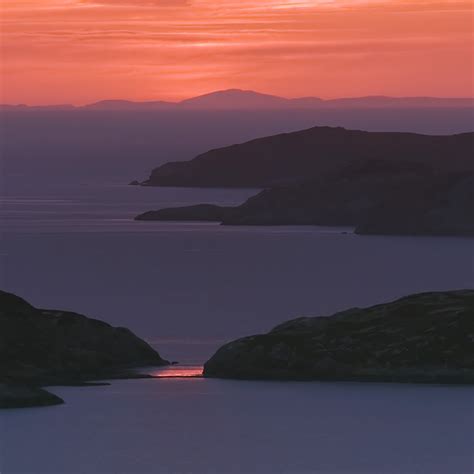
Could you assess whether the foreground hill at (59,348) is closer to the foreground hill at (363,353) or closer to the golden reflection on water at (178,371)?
the golden reflection on water at (178,371)

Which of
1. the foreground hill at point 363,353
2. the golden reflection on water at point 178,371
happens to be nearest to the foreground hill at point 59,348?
the golden reflection on water at point 178,371

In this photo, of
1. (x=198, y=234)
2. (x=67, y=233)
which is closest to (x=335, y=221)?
(x=198, y=234)

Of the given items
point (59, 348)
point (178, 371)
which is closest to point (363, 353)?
point (178, 371)

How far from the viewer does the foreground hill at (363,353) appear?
5572 centimetres

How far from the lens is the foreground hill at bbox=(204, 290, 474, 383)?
2194 inches

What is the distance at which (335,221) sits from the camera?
195625mm

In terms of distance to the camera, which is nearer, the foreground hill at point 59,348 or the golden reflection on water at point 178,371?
the foreground hill at point 59,348

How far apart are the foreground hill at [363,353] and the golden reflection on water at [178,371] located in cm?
81

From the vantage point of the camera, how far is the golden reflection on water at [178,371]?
5800cm

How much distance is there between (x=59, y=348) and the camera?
190 feet

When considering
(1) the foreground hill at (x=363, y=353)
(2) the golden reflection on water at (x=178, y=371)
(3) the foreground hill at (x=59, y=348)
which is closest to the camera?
(1) the foreground hill at (x=363, y=353)

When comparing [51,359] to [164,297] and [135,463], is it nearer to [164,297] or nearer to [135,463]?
[135,463]

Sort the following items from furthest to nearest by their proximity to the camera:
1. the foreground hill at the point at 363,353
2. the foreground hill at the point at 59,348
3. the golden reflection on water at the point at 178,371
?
the golden reflection on water at the point at 178,371 → the foreground hill at the point at 59,348 → the foreground hill at the point at 363,353

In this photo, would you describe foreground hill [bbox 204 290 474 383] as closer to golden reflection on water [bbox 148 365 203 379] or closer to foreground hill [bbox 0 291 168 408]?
golden reflection on water [bbox 148 365 203 379]
